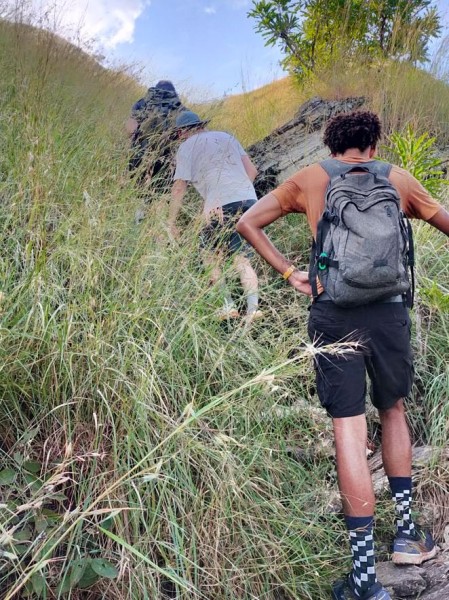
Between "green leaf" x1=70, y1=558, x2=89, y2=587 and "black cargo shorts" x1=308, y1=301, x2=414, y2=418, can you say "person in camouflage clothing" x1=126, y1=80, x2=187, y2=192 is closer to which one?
"black cargo shorts" x1=308, y1=301, x2=414, y2=418

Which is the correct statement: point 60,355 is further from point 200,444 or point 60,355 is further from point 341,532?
point 341,532

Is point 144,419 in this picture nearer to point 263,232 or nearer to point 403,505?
point 263,232

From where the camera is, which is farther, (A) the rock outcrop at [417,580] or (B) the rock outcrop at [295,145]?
(B) the rock outcrop at [295,145]

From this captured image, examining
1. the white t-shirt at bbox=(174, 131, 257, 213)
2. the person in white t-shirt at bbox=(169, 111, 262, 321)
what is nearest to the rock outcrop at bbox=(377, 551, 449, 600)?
the person in white t-shirt at bbox=(169, 111, 262, 321)

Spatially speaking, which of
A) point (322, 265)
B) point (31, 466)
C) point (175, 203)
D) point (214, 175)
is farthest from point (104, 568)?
point (214, 175)

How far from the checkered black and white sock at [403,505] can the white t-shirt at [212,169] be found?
240 centimetres

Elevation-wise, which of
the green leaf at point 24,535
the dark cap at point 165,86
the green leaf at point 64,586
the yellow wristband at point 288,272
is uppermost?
the dark cap at point 165,86

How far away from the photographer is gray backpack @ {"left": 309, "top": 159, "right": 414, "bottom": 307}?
8.09 feet

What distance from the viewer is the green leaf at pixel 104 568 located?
79.4 inches

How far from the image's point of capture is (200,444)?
7.70ft

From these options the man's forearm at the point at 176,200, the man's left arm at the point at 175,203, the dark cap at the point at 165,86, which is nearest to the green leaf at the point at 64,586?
the man's left arm at the point at 175,203

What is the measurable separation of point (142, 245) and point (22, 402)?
1.15 meters

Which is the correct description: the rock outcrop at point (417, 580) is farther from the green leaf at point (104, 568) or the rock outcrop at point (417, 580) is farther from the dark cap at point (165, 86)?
the dark cap at point (165, 86)

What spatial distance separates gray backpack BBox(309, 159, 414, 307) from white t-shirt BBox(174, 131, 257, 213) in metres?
1.80
